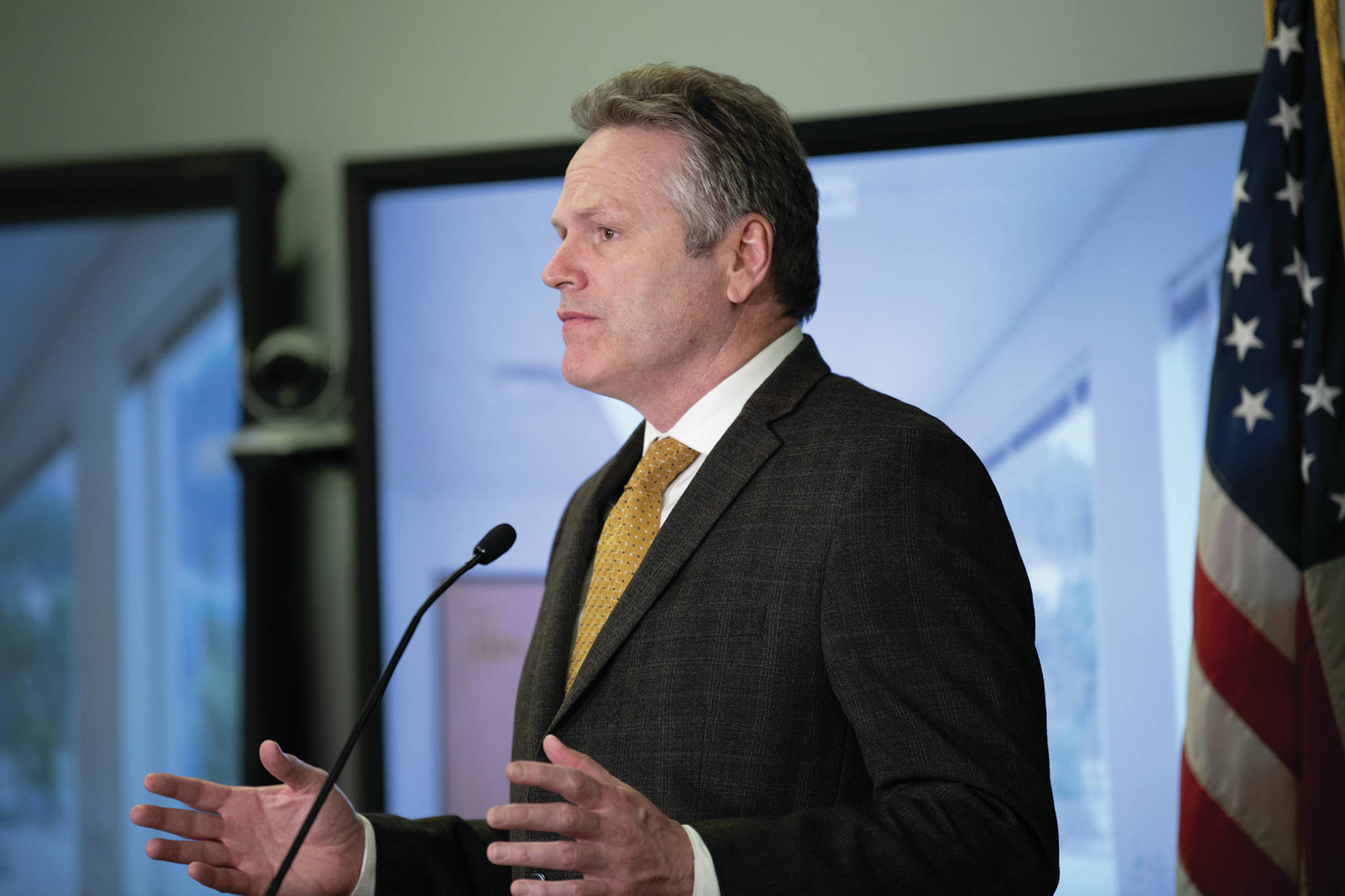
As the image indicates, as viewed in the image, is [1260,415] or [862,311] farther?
[862,311]

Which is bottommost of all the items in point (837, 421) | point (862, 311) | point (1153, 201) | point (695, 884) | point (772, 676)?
point (695, 884)

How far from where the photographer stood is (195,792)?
4.50 feet

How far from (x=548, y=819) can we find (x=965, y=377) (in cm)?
186

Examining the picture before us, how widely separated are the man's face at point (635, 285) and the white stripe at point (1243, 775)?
104 cm

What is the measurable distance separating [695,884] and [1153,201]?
2.01m

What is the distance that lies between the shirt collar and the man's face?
0.14 feet

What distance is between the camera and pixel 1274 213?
2.07 meters

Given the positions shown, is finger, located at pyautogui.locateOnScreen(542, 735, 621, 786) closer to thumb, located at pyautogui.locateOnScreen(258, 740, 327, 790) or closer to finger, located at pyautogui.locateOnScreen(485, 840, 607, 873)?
finger, located at pyautogui.locateOnScreen(485, 840, 607, 873)

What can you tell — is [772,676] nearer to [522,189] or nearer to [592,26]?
[522,189]


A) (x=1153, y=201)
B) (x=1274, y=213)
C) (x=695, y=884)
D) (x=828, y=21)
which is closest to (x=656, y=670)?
(x=695, y=884)

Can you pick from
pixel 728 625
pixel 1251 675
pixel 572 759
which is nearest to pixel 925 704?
pixel 728 625

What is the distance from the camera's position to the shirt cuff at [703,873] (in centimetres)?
109

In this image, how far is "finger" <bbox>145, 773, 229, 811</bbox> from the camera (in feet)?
4.37

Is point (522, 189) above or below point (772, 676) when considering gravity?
above
